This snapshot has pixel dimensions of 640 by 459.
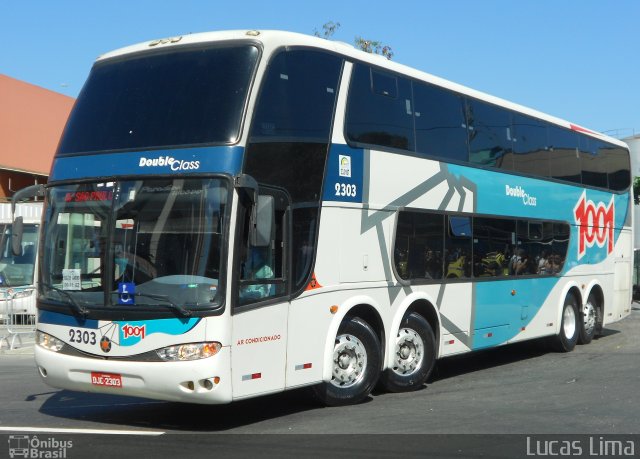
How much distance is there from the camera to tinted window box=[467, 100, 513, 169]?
43.1 ft

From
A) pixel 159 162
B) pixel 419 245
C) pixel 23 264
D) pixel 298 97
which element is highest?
pixel 298 97

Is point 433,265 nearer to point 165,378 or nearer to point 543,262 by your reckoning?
point 543,262

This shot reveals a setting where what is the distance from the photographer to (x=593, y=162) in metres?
17.4

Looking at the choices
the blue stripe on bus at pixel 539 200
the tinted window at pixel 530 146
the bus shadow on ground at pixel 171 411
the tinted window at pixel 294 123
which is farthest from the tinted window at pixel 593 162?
the bus shadow on ground at pixel 171 411

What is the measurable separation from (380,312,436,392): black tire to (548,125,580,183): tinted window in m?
5.21

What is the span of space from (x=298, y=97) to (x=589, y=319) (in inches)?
394

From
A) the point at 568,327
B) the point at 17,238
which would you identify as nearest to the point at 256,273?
the point at 17,238

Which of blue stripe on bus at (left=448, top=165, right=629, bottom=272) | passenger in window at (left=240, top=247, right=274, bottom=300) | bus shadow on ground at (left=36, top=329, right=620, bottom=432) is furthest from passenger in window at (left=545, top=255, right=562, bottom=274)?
passenger in window at (left=240, top=247, right=274, bottom=300)

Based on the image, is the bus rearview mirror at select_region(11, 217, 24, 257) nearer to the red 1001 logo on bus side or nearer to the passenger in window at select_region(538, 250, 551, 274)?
the passenger in window at select_region(538, 250, 551, 274)

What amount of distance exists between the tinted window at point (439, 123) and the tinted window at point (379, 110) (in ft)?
0.84

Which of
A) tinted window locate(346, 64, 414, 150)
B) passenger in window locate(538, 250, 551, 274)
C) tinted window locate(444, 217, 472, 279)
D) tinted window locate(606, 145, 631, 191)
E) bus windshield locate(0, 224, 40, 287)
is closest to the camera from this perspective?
tinted window locate(346, 64, 414, 150)

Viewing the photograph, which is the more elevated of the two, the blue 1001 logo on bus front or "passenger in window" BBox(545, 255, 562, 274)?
"passenger in window" BBox(545, 255, 562, 274)

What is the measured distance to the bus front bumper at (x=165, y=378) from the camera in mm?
8352

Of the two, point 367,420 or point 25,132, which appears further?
point 25,132
